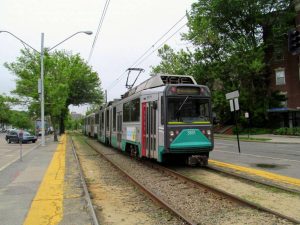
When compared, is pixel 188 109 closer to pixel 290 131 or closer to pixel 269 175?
pixel 269 175

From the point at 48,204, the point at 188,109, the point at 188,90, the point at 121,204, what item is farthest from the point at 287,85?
the point at 48,204

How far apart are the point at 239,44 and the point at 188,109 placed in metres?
35.6

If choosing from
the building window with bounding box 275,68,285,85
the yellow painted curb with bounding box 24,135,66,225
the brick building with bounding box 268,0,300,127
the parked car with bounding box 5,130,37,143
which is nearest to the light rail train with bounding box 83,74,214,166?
the yellow painted curb with bounding box 24,135,66,225

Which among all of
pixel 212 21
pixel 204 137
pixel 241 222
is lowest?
pixel 241 222

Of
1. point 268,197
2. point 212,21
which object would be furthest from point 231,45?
point 268,197

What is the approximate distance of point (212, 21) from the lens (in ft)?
166

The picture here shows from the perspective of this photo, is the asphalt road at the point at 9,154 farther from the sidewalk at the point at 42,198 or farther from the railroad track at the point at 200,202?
the railroad track at the point at 200,202

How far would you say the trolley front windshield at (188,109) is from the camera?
13.3m

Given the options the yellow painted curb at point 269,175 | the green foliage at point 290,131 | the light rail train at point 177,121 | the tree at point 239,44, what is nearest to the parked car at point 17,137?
the tree at point 239,44

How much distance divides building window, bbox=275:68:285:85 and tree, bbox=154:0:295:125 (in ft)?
4.21

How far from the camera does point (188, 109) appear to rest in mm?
13602

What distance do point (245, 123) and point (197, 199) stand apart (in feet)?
141

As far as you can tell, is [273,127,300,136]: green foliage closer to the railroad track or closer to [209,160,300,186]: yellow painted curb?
[209,160,300,186]: yellow painted curb

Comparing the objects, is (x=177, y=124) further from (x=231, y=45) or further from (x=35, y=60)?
(x=231, y=45)
